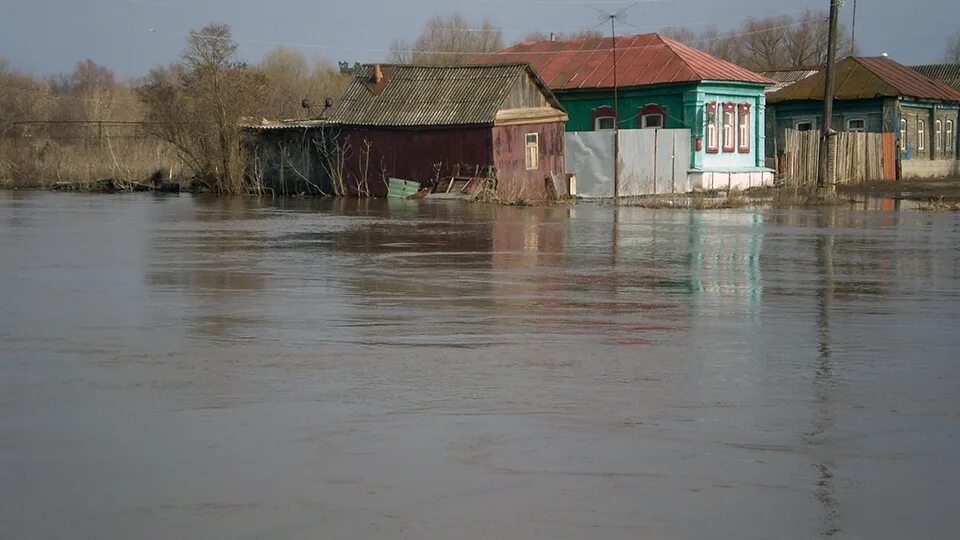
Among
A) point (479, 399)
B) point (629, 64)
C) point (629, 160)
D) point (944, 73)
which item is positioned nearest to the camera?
point (479, 399)

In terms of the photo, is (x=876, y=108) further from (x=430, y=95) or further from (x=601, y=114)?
(x=430, y=95)

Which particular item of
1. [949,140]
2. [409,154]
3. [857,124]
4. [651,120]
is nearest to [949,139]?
[949,140]

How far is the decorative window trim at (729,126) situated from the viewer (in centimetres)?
4481

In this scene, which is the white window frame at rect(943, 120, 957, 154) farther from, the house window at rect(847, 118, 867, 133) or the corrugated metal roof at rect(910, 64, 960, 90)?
the corrugated metal roof at rect(910, 64, 960, 90)

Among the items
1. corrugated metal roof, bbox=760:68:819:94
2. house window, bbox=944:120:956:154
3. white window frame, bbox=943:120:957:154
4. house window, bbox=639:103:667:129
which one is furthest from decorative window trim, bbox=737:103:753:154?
house window, bbox=944:120:956:154

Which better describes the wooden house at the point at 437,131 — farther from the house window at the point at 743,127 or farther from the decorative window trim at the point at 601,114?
the house window at the point at 743,127

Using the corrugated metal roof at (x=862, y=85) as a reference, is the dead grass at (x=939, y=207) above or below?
below

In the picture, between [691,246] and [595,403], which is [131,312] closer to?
[595,403]

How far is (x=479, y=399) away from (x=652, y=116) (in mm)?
38560

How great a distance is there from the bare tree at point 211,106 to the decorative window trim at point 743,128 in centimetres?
1836

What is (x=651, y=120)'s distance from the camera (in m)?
45.3

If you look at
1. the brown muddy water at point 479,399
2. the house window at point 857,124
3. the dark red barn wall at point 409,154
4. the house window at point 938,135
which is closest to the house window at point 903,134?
the house window at point 857,124

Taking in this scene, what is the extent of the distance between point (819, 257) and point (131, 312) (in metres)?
10.2

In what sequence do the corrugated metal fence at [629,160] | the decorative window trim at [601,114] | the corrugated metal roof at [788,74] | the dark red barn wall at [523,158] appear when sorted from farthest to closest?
1. the corrugated metal roof at [788,74]
2. the decorative window trim at [601,114]
3. the corrugated metal fence at [629,160]
4. the dark red barn wall at [523,158]
